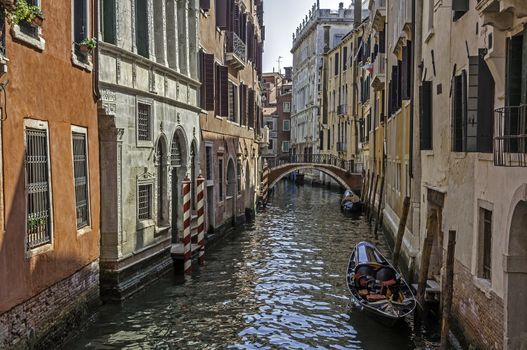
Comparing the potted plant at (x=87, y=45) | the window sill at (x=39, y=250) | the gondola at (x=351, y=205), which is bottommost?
the gondola at (x=351, y=205)

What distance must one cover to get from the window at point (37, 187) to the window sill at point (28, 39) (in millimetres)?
932

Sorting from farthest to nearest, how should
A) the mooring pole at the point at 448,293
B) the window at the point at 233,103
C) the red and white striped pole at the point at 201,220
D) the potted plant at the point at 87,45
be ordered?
the window at the point at 233,103 < the red and white striped pole at the point at 201,220 < the potted plant at the point at 87,45 < the mooring pole at the point at 448,293

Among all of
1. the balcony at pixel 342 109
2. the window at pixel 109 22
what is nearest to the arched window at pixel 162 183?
the window at pixel 109 22

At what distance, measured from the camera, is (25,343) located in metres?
7.20

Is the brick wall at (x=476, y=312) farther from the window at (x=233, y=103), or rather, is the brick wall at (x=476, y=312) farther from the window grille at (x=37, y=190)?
the window at (x=233, y=103)

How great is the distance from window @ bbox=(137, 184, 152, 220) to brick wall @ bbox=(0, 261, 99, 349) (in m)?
2.12

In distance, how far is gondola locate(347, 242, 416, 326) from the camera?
977 centimetres

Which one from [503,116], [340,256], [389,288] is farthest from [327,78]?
[503,116]

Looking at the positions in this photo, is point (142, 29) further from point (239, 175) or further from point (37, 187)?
point (239, 175)

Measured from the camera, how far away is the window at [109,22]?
10.8 metres

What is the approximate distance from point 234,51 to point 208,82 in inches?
143

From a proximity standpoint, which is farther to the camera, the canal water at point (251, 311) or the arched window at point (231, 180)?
the arched window at point (231, 180)

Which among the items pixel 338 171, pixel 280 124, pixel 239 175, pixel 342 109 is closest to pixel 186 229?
pixel 239 175

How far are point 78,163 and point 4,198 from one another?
2.67m
